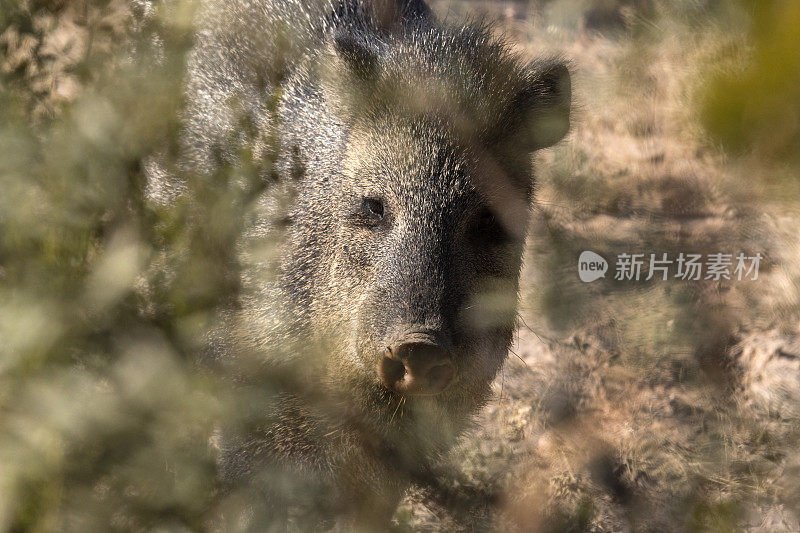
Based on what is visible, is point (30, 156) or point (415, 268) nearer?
point (30, 156)

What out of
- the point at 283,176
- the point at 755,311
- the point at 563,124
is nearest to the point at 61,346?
the point at 283,176

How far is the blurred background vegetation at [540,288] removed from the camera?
884 mm

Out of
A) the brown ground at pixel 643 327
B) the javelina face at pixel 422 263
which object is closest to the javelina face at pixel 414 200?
the javelina face at pixel 422 263

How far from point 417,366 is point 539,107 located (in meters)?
0.85

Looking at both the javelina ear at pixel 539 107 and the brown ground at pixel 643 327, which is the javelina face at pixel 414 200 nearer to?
the javelina ear at pixel 539 107

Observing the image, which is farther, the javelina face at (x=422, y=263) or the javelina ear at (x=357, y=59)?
the javelina ear at (x=357, y=59)

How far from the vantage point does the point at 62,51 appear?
99 centimetres

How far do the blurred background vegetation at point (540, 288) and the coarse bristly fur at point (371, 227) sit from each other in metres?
0.18

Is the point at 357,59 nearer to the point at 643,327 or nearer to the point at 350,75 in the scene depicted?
the point at 350,75

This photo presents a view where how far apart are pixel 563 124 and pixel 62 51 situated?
1.21 metres

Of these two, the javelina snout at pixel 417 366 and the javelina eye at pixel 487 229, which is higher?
the javelina eye at pixel 487 229

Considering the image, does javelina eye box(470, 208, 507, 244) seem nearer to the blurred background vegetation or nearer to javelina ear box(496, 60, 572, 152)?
javelina ear box(496, 60, 572, 152)

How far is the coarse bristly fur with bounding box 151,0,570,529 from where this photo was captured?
1.42 metres

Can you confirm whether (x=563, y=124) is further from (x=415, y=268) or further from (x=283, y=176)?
(x=283, y=176)
